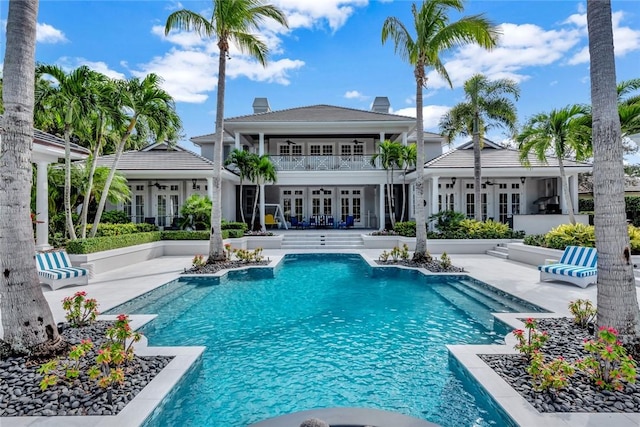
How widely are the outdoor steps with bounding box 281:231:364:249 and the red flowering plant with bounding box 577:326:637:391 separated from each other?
13.2 m

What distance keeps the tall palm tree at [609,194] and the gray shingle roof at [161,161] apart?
16295mm

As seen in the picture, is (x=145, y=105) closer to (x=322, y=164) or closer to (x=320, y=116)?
(x=322, y=164)

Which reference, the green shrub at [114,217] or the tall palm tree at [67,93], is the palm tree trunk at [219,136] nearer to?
the tall palm tree at [67,93]

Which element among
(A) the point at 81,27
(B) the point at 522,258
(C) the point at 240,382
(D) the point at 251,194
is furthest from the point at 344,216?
(C) the point at 240,382

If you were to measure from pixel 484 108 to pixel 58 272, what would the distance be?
1761 cm

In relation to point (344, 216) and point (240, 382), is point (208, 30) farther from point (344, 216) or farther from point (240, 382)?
point (344, 216)

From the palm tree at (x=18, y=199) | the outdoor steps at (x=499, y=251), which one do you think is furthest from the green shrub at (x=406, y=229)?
the palm tree at (x=18, y=199)

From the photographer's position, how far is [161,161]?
1848 cm

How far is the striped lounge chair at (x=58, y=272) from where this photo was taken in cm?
810

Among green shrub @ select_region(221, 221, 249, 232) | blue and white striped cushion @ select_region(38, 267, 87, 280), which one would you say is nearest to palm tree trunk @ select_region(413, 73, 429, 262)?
green shrub @ select_region(221, 221, 249, 232)

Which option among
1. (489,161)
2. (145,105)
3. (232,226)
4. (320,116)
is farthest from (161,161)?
(489,161)

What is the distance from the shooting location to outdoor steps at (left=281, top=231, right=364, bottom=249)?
16750 mm

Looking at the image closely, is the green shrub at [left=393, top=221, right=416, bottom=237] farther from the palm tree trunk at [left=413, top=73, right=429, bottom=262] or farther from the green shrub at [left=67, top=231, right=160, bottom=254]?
the green shrub at [left=67, top=231, right=160, bottom=254]

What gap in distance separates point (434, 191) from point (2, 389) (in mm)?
16658
